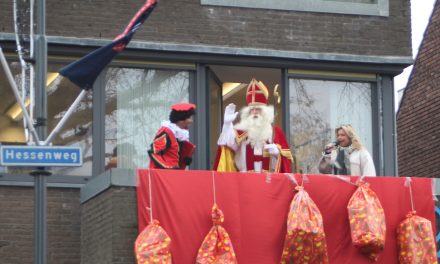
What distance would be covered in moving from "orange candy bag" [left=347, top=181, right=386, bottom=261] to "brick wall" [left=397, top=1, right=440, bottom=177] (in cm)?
818

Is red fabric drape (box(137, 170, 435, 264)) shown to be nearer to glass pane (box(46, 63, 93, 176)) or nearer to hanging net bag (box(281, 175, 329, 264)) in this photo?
hanging net bag (box(281, 175, 329, 264))

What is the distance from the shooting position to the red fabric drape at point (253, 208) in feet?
53.1

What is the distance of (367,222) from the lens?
54.9ft

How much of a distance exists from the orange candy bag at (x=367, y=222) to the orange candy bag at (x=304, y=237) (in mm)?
446

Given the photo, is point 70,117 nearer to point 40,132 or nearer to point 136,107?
point 136,107

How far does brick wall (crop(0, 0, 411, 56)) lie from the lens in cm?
1856

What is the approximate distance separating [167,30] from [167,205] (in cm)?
351

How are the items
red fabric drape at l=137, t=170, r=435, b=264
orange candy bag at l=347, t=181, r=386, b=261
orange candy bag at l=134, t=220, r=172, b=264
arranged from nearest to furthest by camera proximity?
orange candy bag at l=134, t=220, r=172, b=264 < red fabric drape at l=137, t=170, r=435, b=264 < orange candy bag at l=347, t=181, r=386, b=261

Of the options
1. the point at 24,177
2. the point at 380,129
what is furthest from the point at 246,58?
the point at 24,177

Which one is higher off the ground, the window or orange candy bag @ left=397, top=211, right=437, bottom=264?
the window

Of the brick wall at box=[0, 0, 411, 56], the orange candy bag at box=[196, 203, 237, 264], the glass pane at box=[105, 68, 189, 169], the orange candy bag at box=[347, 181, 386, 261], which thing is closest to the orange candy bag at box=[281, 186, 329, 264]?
the orange candy bag at box=[347, 181, 386, 261]

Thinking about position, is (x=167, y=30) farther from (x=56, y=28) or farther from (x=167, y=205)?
(x=167, y=205)

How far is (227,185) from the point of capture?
1656 centimetres

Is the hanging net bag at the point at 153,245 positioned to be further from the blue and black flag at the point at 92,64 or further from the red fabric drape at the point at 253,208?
the blue and black flag at the point at 92,64
